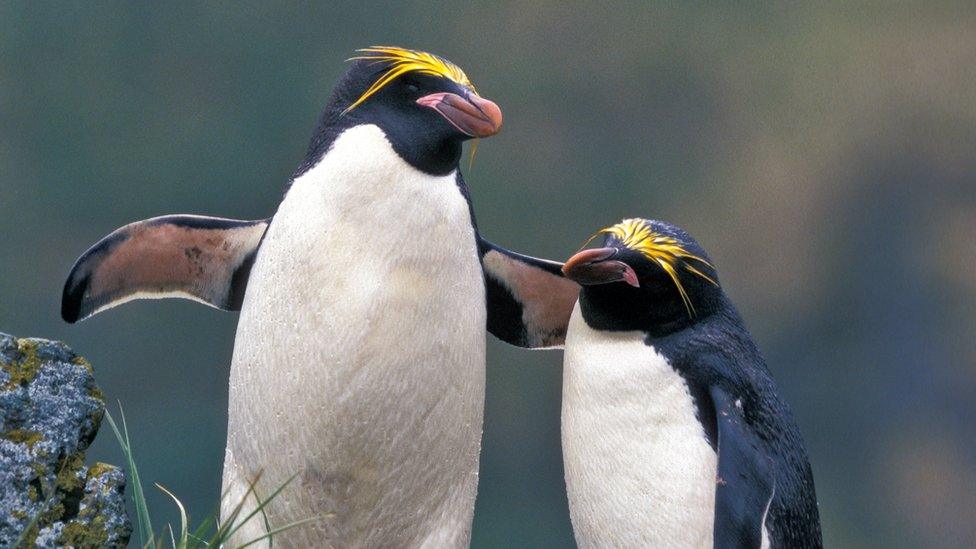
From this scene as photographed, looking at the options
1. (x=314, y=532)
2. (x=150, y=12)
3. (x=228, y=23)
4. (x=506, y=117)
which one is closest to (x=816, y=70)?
(x=506, y=117)

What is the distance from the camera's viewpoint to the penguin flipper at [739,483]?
1.54 meters

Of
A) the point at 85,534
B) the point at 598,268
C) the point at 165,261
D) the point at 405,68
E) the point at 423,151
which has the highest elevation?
the point at 405,68

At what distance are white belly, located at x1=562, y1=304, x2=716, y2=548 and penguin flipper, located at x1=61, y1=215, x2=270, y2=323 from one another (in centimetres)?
55

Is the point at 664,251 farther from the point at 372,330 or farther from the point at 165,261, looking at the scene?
the point at 165,261

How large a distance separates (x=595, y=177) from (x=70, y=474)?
1975 mm

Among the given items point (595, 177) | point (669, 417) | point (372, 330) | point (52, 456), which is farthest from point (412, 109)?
point (595, 177)

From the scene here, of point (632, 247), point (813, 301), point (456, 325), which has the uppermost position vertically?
point (632, 247)

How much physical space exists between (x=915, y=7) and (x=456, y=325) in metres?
2.26

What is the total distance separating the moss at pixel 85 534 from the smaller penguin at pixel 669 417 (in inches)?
24.6

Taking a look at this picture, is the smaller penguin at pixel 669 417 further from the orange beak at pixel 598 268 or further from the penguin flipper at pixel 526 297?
the penguin flipper at pixel 526 297

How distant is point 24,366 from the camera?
1513 millimetres

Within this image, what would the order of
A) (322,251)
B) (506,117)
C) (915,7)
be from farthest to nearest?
1. (915,7)
2. (506,117)
3. (322,251)

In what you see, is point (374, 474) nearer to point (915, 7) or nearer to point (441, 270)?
point (441, 270)

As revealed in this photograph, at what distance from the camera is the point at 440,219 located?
1.64 m
